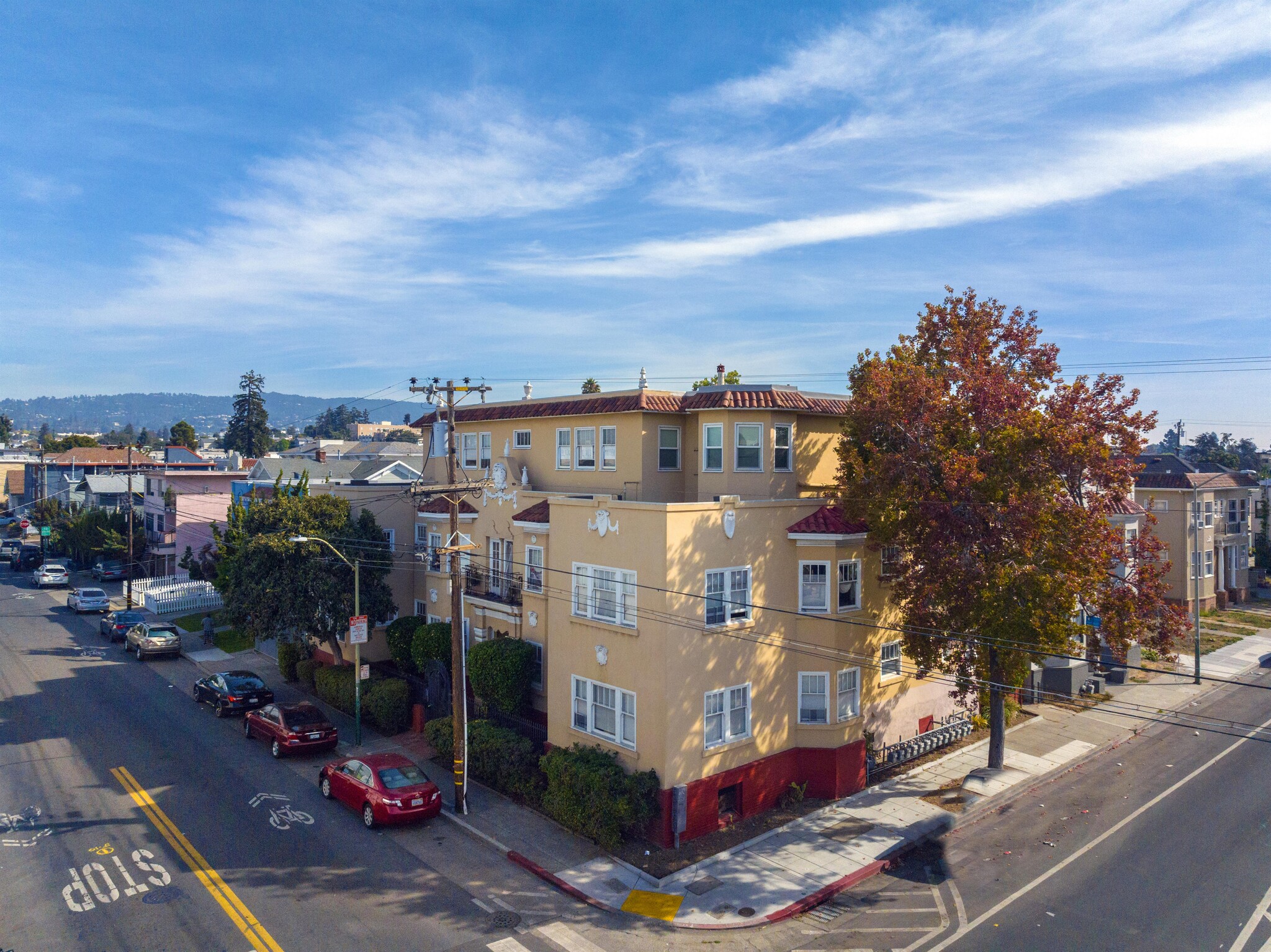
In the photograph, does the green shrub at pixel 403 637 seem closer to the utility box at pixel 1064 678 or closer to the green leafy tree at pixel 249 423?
the utility box at pixel 1064 678

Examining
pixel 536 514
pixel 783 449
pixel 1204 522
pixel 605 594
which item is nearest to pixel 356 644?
pixel 536 514

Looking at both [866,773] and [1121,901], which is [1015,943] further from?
[866,773]

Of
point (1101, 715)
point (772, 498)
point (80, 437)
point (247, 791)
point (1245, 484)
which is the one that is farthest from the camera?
point (80, 437)

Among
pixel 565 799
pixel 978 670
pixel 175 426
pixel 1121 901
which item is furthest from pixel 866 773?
pixel 175 426

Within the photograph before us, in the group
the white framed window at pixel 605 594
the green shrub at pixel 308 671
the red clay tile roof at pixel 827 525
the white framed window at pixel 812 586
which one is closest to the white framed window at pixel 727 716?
the white framed window at pixel 605 594

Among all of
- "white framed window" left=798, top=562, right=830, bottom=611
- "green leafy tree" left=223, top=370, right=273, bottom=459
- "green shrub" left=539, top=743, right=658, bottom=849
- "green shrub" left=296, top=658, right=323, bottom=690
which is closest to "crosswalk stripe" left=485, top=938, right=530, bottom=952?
"green shrub" left=539, top=743, right=658, bottom=849
